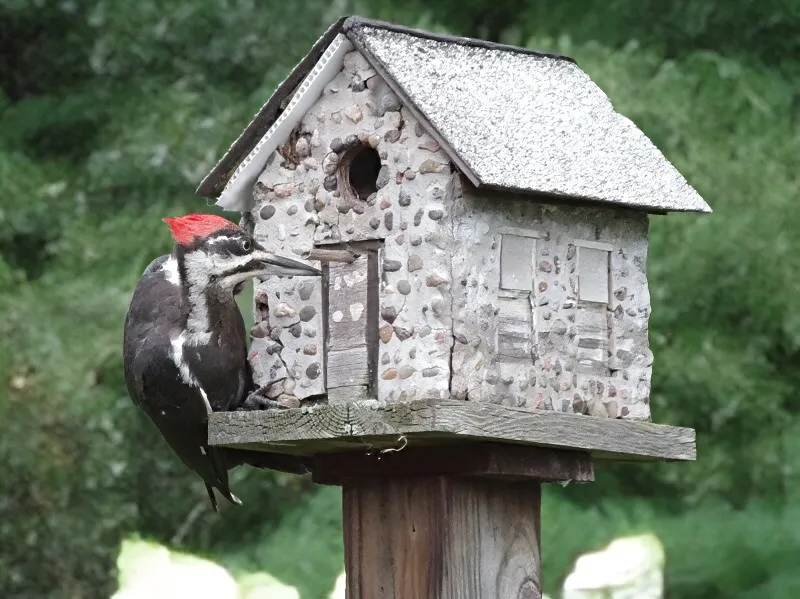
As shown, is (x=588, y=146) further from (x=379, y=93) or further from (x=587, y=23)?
(x=587, y=23)

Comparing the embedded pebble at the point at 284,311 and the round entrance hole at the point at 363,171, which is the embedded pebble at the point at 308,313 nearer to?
the embedded pebble at the point at 284,311

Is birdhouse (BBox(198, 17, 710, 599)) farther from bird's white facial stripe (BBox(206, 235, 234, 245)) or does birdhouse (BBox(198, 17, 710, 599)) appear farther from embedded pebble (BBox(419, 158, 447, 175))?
bird's white facial stripe (BBox(206, 235, 234, 245))

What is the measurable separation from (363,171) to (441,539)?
913 millimetres

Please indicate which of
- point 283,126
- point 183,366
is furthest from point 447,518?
point 283,126

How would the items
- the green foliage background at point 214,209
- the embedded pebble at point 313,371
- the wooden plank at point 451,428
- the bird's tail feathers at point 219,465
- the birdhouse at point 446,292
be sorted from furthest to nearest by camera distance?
the green foliage background at point 214,209
the bird's tail feathers at point 219,465
the embedded pebble at point 313,371
the birdhouse at point 446,292
the wooden plank at point 451,428

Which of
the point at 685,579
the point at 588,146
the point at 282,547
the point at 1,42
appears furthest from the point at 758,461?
the point at 1,42

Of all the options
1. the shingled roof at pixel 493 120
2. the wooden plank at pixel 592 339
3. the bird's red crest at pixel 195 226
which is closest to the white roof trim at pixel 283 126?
the shingled roof at pixel 493 120

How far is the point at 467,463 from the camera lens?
4.14 meters

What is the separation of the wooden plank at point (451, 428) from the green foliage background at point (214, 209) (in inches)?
79.0

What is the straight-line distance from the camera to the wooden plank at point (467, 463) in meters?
4.13

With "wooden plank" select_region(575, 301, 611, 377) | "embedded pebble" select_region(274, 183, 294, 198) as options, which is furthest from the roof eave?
"wooden plank" select_region(575, 301, 611, 377)

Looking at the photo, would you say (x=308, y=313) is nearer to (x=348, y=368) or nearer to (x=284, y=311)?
(x=284, y=311)

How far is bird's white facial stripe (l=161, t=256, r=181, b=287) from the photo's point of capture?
435cm

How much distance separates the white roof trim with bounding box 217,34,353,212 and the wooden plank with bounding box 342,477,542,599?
0.78 meters
